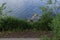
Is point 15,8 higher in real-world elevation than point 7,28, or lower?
higher

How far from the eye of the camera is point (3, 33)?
6555 mm

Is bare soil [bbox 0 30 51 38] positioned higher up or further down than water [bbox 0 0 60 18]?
further down

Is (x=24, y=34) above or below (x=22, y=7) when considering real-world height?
below

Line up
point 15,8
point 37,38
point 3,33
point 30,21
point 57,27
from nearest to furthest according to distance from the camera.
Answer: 1. point 57,27
2. point 37,38
3. point 3,33
4. point 30,21
5. point 15,8

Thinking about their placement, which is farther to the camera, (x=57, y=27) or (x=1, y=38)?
(x=1, y=38)

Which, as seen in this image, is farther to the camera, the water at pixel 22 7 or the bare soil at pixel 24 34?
the water at pixel 22 7

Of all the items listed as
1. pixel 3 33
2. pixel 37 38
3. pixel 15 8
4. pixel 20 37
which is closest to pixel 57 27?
pixel 37 38

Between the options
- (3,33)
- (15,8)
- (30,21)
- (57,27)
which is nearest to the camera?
(57,27)

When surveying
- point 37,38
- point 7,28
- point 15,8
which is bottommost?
point 37,38

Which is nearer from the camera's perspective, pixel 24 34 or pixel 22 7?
pixel 24 34

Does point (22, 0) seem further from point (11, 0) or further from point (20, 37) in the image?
point (20, 37)

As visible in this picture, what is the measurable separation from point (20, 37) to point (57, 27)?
137 centimetres

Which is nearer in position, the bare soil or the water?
the bare soil

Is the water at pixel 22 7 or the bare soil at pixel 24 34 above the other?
the water at pixel 22 7
